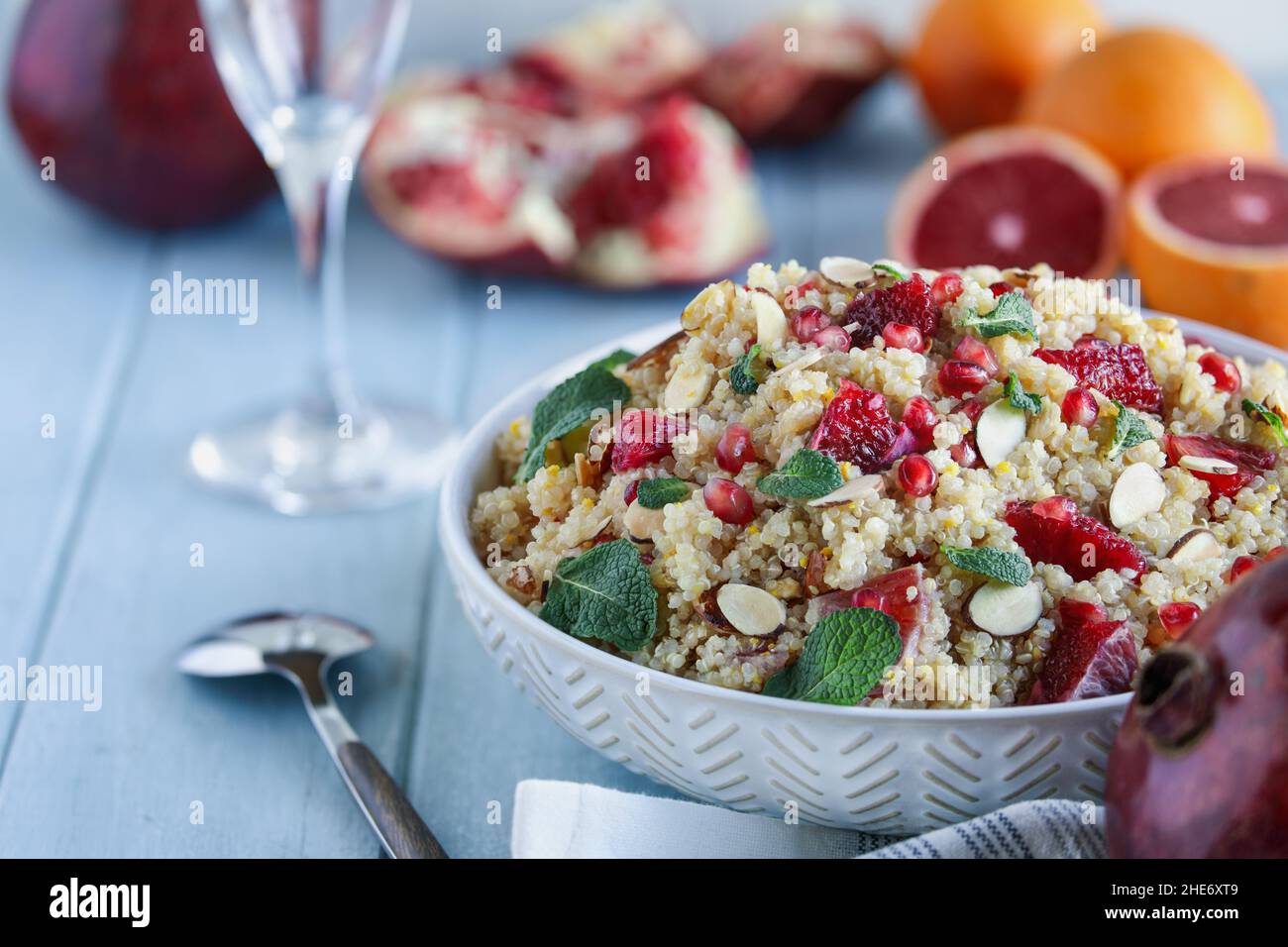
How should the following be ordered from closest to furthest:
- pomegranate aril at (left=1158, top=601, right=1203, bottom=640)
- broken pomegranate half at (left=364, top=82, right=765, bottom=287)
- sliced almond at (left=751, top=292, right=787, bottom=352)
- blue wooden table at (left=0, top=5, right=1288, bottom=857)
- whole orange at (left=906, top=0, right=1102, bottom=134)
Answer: pomegranate aril at (left=1158, top=601, right=1203, bottom=640) → sliced almond at (left=751, top=292, right=787, bottom=352) → blue wooden table at (left=0, top=5, right=1288, bottom=857) → broken pomegranate half at (left=364, top=82, right=765, bottom=287) → whole orange at (left=906, top=0, right=1102, bottom=134)

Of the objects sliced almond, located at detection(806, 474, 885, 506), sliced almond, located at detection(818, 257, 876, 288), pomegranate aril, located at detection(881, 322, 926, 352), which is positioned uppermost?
sliced almond, located at detection(818, 257, 876, 288)

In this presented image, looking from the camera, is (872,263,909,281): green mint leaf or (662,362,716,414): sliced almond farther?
(872,263,909,281): green mint leaf

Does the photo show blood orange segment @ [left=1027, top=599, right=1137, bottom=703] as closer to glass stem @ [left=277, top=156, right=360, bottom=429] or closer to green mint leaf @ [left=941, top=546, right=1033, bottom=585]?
green mint leaf @ [left=941, top=546, right=1033, bottom=585]

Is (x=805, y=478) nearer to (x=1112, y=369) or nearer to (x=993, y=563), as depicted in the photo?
(x=993, y=563)

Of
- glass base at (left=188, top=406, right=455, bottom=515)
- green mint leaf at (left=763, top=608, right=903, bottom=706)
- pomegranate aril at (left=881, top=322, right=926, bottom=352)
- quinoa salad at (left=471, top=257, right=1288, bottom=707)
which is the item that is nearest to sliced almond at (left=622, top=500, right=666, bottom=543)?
quinoa salad at (left=471, top=257, right=1288, bottom=707)

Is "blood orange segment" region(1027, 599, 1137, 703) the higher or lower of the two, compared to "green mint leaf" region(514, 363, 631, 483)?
lower

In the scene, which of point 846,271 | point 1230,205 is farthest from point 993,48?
point 846,271

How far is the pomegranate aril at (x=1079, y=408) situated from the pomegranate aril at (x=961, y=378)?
95 millimetres

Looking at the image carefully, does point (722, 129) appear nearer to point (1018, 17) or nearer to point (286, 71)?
point (1018, 17)

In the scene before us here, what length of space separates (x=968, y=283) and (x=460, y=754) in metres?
0.97

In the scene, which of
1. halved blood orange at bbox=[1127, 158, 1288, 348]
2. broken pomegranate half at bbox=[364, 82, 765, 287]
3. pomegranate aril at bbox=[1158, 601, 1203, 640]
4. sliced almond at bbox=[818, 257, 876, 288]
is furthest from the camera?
broken pomegranate half at bbox=[364, 82, 765, 287]

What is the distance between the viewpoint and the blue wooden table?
6.89 ft

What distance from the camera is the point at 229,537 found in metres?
2.77

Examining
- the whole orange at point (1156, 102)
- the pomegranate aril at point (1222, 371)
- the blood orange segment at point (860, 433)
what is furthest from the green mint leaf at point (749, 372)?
the whole orange at point (1156, 102)
